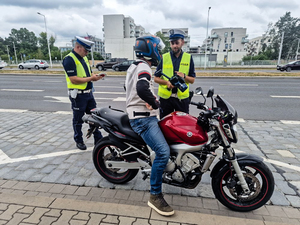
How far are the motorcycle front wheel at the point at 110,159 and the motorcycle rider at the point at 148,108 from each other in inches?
22.9

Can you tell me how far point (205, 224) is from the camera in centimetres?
229

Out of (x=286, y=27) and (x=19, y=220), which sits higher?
(x=286, y=27)

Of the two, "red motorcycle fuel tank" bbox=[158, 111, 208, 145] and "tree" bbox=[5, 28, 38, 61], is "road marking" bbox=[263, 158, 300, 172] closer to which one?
"red motorcycle fuel tank" bbox=[158, 111, 208, 145]

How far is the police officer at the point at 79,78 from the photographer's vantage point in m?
3.71

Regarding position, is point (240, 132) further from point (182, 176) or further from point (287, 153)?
point (182, 176)

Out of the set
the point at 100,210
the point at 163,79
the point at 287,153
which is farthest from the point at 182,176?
the point at 287,153

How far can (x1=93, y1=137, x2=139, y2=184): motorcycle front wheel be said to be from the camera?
302cm

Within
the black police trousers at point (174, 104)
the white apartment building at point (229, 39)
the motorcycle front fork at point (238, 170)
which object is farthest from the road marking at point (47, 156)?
the white apartment building at point (229, 39)

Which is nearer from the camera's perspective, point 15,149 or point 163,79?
point 163,79

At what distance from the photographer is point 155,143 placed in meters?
2.39

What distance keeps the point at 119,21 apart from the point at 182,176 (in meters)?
78.3

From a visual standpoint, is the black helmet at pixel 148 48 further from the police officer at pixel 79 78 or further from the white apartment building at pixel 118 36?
the white apartment building at pixel 118 36

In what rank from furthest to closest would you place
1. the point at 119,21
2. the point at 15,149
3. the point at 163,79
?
the point at 119,21 → the point at 15,149 → the point at 163,79

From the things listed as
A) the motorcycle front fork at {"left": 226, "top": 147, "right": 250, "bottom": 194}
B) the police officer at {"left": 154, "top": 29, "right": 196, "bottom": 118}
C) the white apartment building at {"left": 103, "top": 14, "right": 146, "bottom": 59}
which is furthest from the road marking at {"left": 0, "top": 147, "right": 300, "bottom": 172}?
the white apartment building at {"left": 103, "top": 14, "right": 146, "bottom": 59}
